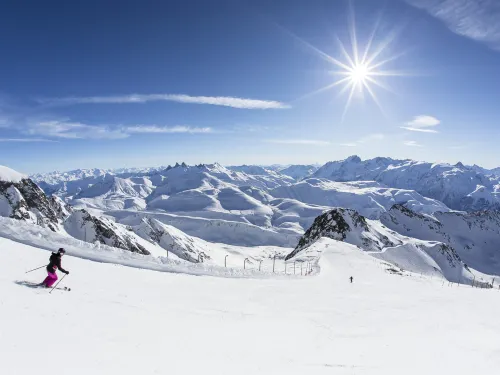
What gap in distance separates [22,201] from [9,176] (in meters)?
24.2

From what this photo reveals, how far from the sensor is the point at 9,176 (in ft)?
620

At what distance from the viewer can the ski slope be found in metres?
10.7

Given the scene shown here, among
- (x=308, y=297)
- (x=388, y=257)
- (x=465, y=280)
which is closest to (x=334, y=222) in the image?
(x=388, y=257)

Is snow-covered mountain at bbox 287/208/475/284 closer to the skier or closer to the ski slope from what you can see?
the ski slope

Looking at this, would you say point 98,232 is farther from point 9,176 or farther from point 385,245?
point 385,245

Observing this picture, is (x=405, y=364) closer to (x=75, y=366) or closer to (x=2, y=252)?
(x=75, y=366)

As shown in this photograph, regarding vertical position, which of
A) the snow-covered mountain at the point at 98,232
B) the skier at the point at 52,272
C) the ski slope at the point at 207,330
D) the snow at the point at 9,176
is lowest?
the snow-covered mountain at the point at 98,232

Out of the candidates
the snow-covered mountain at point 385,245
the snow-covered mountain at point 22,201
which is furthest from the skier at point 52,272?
the snow-covered mountain at point 22,201

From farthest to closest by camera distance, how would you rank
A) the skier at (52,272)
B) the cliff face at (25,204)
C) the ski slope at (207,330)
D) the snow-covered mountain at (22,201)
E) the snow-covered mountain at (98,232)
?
1. the snow-covered mountain at (22,201)
2. the cliff face at (25,204)
3. the snow-covered mountain at (98,232)
4. the skier at (52,272)
5. the ski slope at (207,330)

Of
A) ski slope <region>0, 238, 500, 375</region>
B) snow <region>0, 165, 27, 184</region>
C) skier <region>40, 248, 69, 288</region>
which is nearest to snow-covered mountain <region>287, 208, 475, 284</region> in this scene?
ski slope <region>0, 238, 500, 375</region>

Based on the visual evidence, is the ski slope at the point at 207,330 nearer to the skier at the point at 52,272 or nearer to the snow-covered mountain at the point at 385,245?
the skier at the point at 52,272

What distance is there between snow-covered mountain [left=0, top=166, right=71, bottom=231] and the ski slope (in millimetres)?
165352

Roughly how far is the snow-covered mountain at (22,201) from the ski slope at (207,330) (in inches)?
6510

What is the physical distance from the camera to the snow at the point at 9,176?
18418cm
